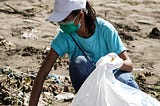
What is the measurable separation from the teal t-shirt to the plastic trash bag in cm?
40

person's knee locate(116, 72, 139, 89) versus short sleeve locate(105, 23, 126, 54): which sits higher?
short sleeve locate(105, 23, 126, 54)

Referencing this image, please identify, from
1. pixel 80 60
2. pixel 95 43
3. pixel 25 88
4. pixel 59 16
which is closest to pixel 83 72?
pixel 80 60

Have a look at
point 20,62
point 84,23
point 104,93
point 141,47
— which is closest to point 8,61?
point 20,62

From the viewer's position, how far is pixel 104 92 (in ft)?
9.73

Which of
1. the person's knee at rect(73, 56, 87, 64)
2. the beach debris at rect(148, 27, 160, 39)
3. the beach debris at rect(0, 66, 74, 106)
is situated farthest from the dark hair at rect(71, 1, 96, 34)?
the beach debris at rect(148, 27, 160, 39)

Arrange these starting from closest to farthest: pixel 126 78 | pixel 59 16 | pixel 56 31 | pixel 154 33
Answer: pixel 59 16 → pixel 126 78 → pixel 154 33 → pixel 56 31

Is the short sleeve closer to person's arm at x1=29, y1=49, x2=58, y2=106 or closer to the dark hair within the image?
the dark hair

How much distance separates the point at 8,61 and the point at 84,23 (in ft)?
6.85

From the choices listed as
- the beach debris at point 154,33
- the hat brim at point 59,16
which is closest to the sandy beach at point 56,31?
the beach debris at point 154,33

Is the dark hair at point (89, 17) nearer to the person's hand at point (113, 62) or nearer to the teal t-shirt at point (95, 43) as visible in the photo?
the teal t-shirt at point (95, 43)

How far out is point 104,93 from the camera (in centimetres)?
296

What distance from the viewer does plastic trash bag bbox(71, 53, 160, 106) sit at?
2951mm

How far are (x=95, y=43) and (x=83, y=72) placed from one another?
0.24 m

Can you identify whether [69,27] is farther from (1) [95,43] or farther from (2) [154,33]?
(2) [154,33]
